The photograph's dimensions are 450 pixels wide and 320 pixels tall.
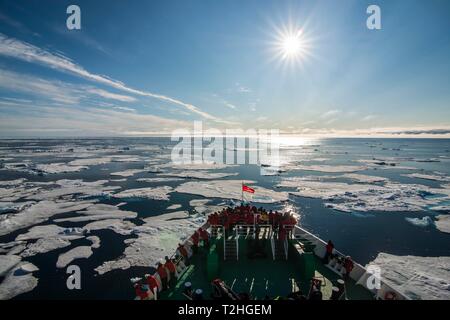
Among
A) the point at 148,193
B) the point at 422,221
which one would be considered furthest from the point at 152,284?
the point at 422,221

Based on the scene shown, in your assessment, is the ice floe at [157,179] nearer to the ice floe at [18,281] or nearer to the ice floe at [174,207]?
the ice floe at [174,207]

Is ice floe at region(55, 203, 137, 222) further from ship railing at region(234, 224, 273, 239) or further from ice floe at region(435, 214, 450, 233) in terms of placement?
ice floe at region(435, 214, 450, 233)

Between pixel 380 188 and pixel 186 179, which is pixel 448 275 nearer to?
pixel 380 188

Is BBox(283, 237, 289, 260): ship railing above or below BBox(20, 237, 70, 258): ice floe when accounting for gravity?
above

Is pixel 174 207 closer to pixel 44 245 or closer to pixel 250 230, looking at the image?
pixel 44 245

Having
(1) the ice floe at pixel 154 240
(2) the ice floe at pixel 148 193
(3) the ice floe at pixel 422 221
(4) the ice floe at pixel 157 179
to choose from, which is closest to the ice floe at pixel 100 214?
(1) the ice floe at pixel 154 240

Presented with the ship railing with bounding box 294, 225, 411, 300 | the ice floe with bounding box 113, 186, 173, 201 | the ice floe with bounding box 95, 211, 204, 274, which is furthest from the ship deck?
the ice floe with bounding box 113, 186, 173, 201
